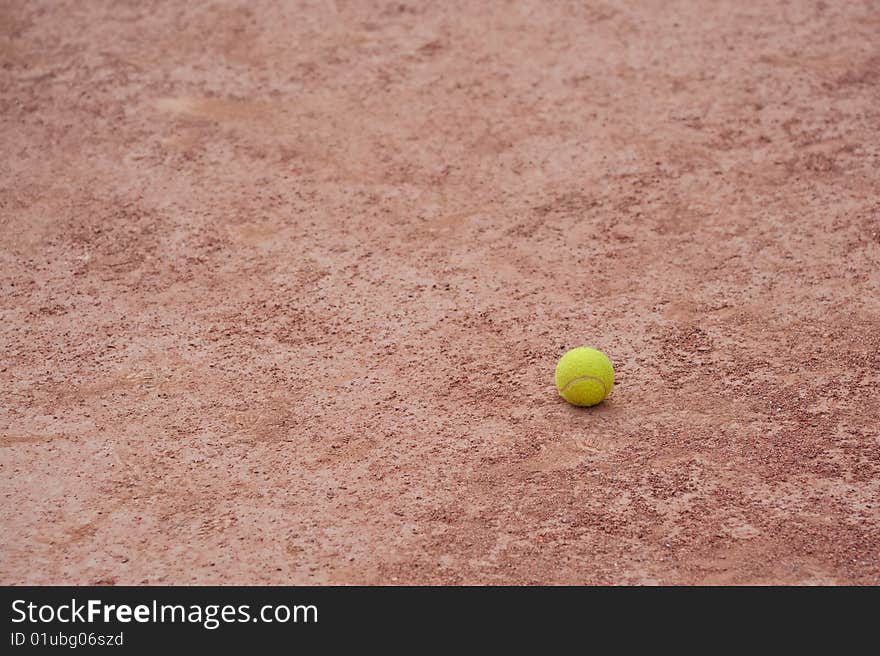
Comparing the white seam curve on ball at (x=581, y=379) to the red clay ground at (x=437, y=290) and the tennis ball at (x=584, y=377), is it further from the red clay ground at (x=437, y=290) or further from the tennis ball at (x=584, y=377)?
the red clay ground at (x=437, y=290)

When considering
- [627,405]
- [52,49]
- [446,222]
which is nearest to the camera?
[627,405]

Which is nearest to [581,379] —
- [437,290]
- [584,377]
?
[584,377]

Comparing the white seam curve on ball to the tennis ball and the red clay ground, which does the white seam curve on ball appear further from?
the red clay ground

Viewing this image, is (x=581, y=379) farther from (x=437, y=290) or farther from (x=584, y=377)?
(x=437, y=290)

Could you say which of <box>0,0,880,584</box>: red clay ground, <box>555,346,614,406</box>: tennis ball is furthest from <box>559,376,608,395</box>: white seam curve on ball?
<box>0,0,880,584</box>: red clay ground

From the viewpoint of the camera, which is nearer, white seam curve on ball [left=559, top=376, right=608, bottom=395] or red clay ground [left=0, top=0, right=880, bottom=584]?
red clay ground [left=0, top=0, right=880, bottom=584]
